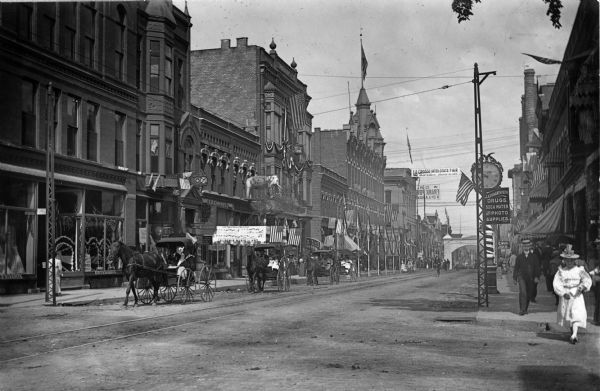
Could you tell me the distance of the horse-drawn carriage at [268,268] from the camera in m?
30.6

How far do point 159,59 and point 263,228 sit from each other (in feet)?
34.9

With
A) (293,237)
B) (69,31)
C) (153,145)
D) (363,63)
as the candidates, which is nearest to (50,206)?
(69,31)

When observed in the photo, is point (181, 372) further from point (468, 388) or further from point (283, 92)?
point (283, 92)

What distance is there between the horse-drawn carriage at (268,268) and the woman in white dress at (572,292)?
57.7 ft

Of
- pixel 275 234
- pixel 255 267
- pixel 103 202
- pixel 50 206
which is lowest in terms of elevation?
pixel 255 267

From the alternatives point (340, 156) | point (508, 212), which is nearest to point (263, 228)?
point (508, 212)

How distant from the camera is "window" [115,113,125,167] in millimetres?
33781

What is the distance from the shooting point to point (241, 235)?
3828cm

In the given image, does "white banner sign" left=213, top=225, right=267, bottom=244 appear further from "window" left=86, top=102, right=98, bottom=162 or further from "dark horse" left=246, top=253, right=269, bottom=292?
"window" left=86, top=102, right=98, bottom=162

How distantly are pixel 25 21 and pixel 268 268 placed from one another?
50.7ft

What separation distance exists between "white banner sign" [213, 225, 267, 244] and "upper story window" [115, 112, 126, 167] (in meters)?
7.03

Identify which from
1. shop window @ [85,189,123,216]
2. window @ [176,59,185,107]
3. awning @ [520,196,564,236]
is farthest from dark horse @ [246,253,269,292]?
window @ [176,59,185,107]

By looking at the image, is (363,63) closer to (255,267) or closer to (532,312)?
(255,267)

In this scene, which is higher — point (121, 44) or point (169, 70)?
point (121, 44)
